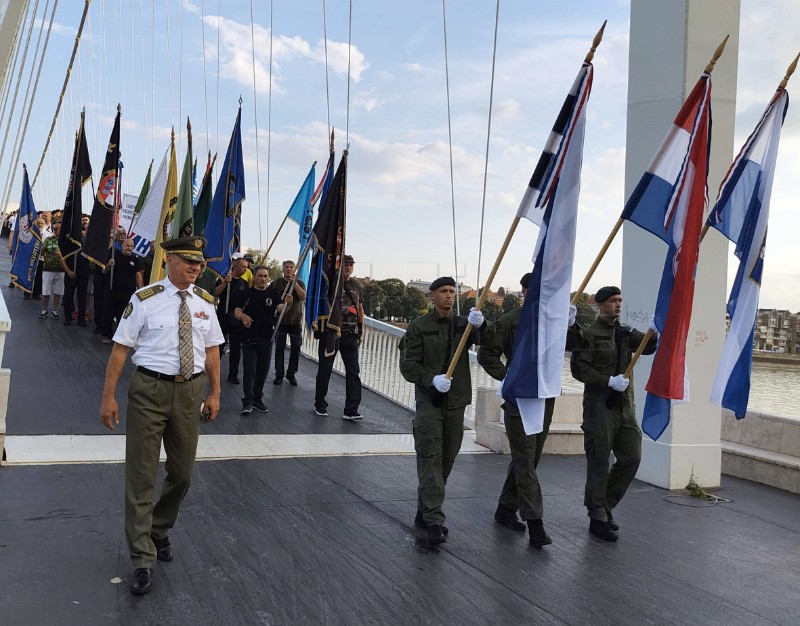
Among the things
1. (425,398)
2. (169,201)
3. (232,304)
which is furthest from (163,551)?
(169,201)

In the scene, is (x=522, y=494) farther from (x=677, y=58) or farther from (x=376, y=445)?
(x=677, y=58)

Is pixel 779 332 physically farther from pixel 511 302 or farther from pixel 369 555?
pixel 369 555

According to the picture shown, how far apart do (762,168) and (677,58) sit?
5.47 ft

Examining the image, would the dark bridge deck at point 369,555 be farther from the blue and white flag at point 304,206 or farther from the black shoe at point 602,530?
the blue and white flag at point 304,206

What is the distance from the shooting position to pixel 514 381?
5562 millimetres

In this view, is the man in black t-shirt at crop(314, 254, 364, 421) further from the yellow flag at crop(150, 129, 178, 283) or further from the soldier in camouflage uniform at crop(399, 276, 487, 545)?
the soldier in camouflage uniform at crop(399, 276, 487, 545)

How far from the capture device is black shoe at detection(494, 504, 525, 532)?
5.97m

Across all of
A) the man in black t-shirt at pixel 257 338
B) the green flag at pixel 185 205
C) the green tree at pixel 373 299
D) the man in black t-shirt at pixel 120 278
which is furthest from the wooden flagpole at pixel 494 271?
the man in black t-shirt at pixel 120 278

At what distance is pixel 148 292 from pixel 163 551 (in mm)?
1553

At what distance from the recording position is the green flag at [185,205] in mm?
11719

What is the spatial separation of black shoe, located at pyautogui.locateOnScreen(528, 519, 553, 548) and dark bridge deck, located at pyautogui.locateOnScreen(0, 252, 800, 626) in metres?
0.08

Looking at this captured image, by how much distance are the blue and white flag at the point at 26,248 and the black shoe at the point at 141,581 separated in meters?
17.2

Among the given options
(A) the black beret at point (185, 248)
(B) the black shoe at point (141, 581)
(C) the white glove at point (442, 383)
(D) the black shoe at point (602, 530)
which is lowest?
(D) the black shoe at point (602, 530)

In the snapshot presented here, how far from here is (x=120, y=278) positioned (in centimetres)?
1403
